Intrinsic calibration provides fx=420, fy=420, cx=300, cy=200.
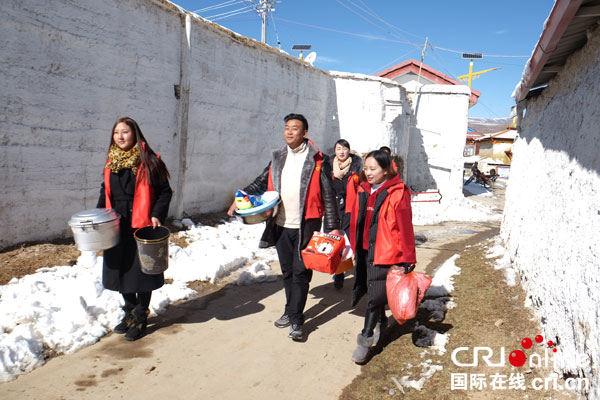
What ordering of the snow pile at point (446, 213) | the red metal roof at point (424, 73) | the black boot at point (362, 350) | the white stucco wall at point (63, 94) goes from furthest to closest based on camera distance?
the red metal roof at point (424, 73)
the snow pile at point (446, 213)
the white stucco wall at point (63, 94)
the black boot at point (362, 350)

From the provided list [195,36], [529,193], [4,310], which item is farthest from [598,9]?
[195,36]

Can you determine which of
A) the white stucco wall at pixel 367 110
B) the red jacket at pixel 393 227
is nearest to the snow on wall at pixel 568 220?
the red jacket at pixel 393 227

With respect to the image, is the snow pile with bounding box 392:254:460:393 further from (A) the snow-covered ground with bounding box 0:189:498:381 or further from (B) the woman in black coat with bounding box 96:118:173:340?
(B) the woman in black coat with bounding box 96:118:173:340

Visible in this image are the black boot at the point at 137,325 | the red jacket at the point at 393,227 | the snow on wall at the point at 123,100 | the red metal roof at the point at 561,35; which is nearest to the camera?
the red metal roof at the point at 561,35

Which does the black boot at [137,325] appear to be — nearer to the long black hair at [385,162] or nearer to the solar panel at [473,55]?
the long black hair at [385,162]

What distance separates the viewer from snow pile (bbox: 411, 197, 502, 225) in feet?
36.9

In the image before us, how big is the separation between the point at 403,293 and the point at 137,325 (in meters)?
2.34

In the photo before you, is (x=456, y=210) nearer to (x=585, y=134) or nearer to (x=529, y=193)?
(x=529, y=193)

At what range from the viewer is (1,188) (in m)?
5.06

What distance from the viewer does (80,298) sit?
12.9 feet

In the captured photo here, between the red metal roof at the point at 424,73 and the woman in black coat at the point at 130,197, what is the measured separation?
63.1 feet

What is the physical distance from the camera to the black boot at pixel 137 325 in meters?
3.67

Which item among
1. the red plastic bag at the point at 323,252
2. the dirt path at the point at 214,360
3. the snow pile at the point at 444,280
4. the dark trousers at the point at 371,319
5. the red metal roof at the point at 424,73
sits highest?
the red metal roof at the point at 424,73

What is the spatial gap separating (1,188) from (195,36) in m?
4.29
